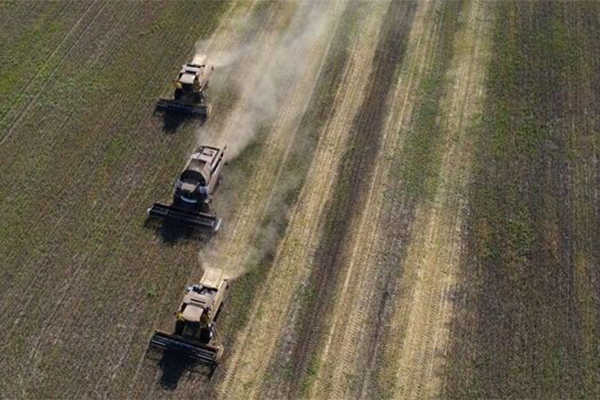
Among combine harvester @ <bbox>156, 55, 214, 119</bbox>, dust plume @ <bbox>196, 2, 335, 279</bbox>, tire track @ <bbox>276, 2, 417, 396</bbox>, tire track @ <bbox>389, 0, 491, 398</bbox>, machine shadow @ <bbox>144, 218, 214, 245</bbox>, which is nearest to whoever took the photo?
tire track @ <bbox>389, 0, 491, 398</bbox>

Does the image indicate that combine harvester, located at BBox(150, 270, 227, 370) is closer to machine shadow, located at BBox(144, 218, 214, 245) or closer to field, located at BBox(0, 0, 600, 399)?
field, located at BBox(0, 0, 600, 399)

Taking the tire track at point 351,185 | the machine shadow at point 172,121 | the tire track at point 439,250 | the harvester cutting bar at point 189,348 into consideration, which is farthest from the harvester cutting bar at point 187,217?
the tire track at point 439,250

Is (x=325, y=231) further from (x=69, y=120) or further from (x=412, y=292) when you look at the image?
(x=69, y=120)

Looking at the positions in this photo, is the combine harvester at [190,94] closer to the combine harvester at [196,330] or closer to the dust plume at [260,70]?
the dust plume at [260,70]

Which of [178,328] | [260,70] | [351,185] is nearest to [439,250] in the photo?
[351,185]

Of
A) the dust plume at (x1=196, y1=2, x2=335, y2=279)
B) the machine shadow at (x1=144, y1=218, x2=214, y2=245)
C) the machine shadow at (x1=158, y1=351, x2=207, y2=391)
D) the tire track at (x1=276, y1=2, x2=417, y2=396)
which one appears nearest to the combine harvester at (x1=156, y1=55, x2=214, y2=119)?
the dust plume at (x1=196, y1=2, x2=335, y2=279)

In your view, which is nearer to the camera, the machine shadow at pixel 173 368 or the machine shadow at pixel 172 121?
the machine shadow at pixel 173 368
